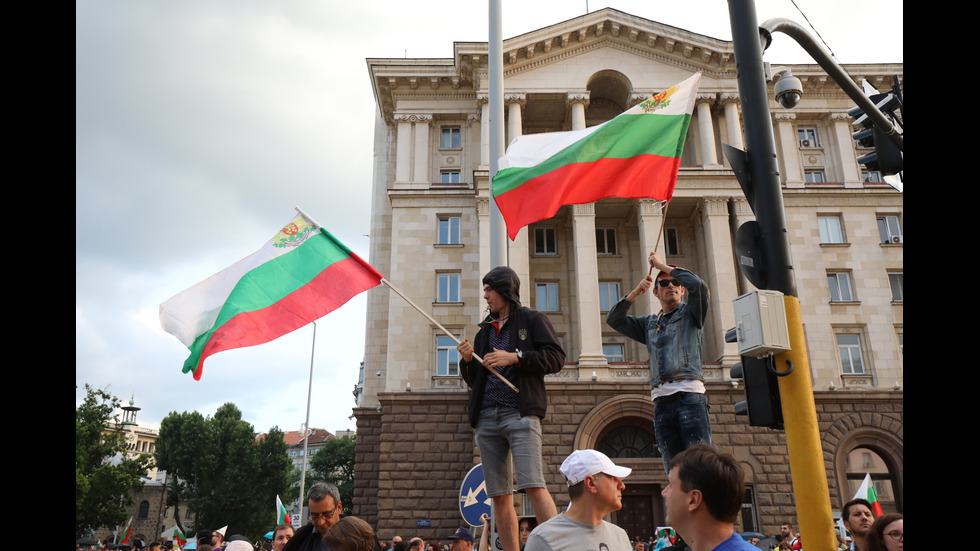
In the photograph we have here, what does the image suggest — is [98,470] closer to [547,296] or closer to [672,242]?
[547,296]

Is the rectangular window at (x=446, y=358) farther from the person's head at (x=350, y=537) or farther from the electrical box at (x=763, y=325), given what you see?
A: the person's head at (x=350, y=537)

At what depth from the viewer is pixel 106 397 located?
3881 centimetres

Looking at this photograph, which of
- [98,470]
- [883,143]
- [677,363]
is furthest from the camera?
[98,470]

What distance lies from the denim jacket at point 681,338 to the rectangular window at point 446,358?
22699 mm

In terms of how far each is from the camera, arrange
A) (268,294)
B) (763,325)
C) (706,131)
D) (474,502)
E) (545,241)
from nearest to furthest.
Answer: (763,325), (268,294), (474,502), (706,131), (545,241)

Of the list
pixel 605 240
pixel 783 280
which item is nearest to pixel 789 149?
pixel 605 240

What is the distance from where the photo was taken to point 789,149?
105 ft

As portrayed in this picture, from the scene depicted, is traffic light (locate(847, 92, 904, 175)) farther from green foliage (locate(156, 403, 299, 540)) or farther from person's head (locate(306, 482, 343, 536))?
green foliage (locate(156, 403, 299, 540))

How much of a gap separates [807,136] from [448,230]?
18.4 metres

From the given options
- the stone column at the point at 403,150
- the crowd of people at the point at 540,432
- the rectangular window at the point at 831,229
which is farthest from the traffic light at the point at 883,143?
the stone column at the point at 403,150

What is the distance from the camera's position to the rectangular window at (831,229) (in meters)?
30.6

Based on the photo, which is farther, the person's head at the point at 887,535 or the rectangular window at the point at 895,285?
the rectangular window at the point at 895,285

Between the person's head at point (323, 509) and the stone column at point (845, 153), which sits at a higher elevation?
the stone column at point (845, 153)

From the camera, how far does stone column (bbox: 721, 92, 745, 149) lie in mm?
30703
